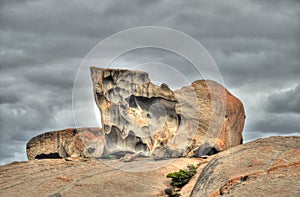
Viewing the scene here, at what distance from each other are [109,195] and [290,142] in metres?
10.4

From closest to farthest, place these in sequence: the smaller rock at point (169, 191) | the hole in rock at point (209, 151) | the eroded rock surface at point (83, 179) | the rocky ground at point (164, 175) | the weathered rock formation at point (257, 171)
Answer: the weathered rock formation at point (257, 171) < the rocky ground at point (164, 175) < the eroded rock surface at point (83, 179) < the smaller rock at point (169, 191) < the hole in rock at point (209, 151)

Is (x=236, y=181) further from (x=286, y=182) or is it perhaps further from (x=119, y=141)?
(x=119, y=141)

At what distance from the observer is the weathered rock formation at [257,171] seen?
1912 cm

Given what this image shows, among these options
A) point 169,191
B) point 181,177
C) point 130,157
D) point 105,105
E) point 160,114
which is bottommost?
point 169,191

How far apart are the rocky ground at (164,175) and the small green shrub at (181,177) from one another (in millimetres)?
472

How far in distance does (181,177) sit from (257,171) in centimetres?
833

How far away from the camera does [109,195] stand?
2606 cm

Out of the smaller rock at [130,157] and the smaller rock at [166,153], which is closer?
the smaller rock at [130,157]

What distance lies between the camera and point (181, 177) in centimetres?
2948

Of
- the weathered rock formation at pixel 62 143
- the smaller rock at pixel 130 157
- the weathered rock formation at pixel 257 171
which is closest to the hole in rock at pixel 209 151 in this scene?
the smaller rock at pixel 130 157

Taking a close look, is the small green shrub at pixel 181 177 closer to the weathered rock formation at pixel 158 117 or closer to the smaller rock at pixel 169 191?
the smaller rock at pixel 169 191

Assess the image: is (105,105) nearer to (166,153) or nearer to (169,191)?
(166,153)

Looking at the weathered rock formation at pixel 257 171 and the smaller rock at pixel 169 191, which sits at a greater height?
the weathered rock formation at pixel 257 171

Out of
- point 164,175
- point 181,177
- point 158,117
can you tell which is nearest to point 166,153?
point 158,117
